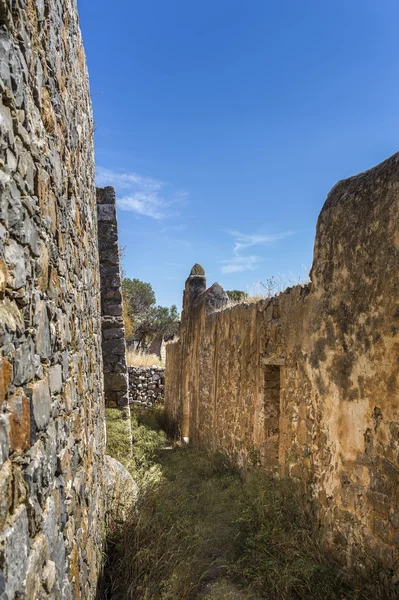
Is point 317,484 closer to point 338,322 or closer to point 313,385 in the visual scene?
point 313,385

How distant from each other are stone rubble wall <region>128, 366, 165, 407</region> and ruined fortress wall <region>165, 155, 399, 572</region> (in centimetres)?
943

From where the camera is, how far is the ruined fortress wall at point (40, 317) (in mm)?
1237

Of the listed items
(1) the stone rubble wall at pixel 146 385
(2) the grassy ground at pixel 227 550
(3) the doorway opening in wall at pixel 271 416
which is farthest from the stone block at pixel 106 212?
(1) the stone rubble wall at pixel 146 385

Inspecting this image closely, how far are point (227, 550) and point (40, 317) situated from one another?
389 centimetres

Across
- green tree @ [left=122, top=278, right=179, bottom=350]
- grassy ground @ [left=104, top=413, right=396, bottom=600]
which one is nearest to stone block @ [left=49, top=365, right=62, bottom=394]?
grassy ground @ [left=104, top=413, right=396, bottom=600]

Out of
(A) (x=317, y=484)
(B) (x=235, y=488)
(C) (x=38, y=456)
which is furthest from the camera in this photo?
(B) (x=235, y=488)

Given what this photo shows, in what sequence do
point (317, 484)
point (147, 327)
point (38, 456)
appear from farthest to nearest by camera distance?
point (147, 327) < point (317, 484) < point (38, 456)

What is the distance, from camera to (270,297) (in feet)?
20.1

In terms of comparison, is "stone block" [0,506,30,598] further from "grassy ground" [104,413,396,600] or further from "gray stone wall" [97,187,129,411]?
"gray stone wall" [97,187,129,411]

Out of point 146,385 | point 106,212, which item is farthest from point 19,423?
point 146,385

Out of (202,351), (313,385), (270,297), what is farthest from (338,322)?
(202,351)

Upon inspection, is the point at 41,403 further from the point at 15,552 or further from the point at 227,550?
the point at 227,550

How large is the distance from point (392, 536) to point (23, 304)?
3.23 meters

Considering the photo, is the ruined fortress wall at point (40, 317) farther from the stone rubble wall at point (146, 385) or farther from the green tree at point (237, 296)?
the stone rubble wall at point (146, 385)
